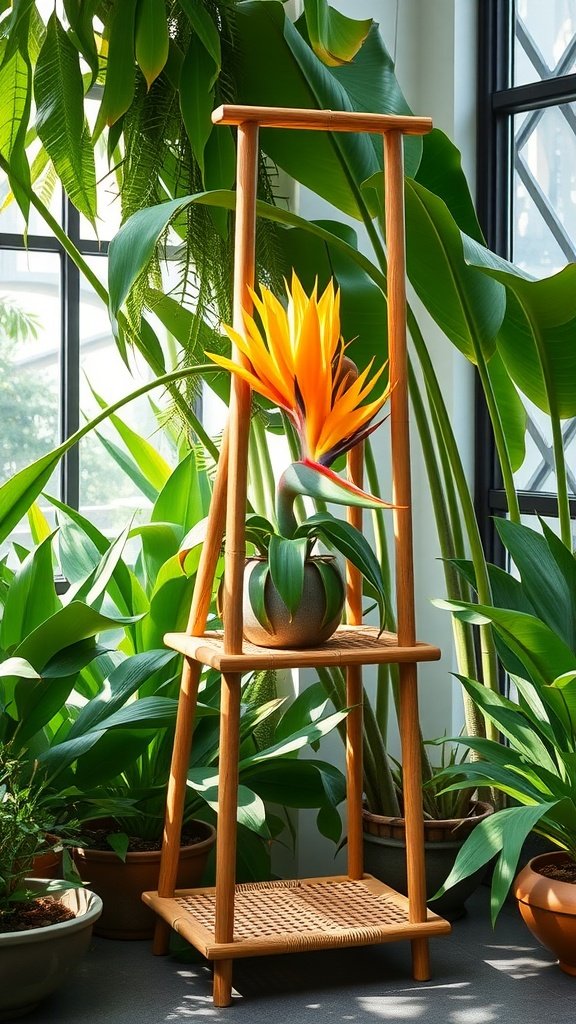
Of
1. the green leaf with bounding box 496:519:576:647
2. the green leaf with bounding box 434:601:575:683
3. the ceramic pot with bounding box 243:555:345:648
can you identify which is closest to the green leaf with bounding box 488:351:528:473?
the green leaf with bounding box 496:519:576:647

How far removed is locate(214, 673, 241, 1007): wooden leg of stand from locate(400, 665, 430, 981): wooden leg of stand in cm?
24

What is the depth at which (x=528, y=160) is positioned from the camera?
2451mm

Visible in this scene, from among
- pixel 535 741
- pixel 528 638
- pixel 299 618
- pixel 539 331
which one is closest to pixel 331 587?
pixel 299 618

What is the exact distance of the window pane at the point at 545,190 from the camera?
2371 millimetres

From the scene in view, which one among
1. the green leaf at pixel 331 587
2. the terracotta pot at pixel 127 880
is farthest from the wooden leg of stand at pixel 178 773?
the green leaf at pixel 331 587

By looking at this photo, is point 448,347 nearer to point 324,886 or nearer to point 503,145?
point 503,145

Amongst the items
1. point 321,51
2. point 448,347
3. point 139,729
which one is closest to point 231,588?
point 139,729

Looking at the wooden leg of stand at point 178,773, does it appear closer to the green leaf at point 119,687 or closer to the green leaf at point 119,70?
the green leaf at point 119,687

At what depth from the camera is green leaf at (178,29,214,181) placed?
1.85m

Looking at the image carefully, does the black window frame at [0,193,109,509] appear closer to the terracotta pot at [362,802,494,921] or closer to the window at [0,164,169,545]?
the window at [0,164,169,545]

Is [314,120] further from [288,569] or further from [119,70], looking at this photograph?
[288,569]

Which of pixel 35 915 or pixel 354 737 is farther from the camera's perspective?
pixel 354 737

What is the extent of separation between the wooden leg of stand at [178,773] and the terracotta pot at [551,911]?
0.49 meters

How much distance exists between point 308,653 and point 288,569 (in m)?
0.12
